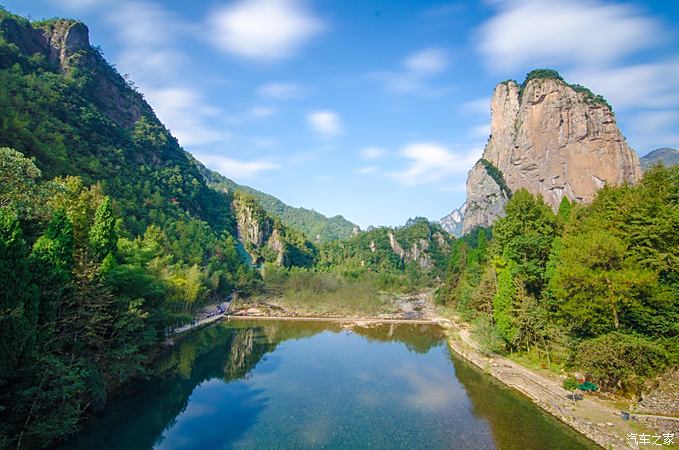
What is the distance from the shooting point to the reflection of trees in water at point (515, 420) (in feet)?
51.2

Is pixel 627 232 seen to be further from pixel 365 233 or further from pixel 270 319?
pixel 365 233

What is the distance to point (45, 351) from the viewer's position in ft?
45.7

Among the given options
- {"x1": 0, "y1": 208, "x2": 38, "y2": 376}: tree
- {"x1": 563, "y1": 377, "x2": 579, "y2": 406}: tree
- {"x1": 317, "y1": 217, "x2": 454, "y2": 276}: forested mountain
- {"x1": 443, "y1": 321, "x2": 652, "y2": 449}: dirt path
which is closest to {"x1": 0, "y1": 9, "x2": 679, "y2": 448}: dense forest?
{"x1": 0, "y1": 208, "x2": 38, "y2": 376}: tree

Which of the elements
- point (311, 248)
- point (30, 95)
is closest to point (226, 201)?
point (311, 248)

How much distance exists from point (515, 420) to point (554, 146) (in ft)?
307

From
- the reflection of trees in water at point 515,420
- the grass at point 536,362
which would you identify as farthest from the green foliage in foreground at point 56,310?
the grass at point 536,362

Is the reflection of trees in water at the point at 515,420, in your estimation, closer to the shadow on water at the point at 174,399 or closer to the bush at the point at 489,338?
the bush at the point at 489,338

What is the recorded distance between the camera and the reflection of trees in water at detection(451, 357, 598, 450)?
51.2ft

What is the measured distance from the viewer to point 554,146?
9569cm

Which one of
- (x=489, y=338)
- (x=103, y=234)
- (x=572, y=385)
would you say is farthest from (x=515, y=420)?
(x=103, y=234)

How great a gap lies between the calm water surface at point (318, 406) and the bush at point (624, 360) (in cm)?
319

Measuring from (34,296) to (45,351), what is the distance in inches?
94.4

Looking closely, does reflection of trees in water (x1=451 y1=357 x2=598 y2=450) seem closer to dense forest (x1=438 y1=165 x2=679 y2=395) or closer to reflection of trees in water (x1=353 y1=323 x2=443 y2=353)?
dense forest (x1=438 y1=165 x2=679 y2=395)

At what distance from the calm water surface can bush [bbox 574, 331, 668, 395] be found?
319cm
